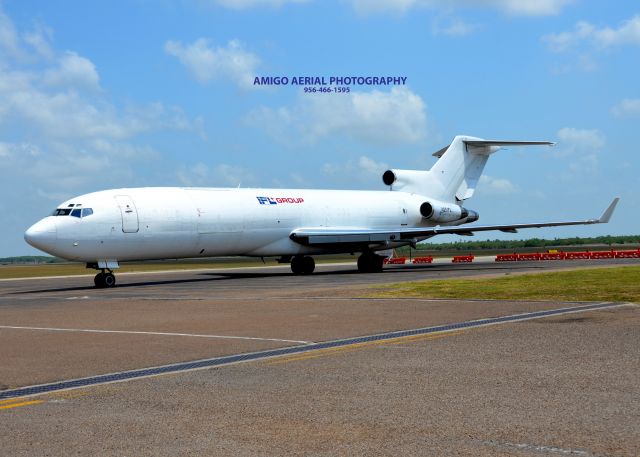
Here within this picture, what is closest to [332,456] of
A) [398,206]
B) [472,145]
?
[398,206]

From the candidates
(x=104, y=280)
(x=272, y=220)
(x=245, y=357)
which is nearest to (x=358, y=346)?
(x=245, y=357)

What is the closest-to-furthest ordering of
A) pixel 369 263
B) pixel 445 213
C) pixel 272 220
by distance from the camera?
pixel 272 220 < pixel 369 263 < pixel 445 213

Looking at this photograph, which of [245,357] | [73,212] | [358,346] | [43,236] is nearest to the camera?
[245,357]

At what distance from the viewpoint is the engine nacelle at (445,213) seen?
45219mm

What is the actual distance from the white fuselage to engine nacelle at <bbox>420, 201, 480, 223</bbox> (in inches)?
122

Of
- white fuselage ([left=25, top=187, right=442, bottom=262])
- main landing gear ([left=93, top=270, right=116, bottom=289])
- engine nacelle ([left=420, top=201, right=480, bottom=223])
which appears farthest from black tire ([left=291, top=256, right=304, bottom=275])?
main landing gear ([left=93, top=270, right=116, bottom=289])

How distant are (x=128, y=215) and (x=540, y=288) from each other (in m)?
16.1

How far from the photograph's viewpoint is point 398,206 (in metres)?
44.4

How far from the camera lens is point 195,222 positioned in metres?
33.3

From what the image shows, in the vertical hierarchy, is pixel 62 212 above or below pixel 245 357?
above

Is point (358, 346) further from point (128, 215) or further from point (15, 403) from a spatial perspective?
point (128, 215)

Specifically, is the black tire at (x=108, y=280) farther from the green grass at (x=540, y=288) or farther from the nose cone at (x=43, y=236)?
the green grass at (x=540, y=288)

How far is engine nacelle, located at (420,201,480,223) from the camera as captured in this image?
148 ft

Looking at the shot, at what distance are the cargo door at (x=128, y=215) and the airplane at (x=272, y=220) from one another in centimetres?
4
